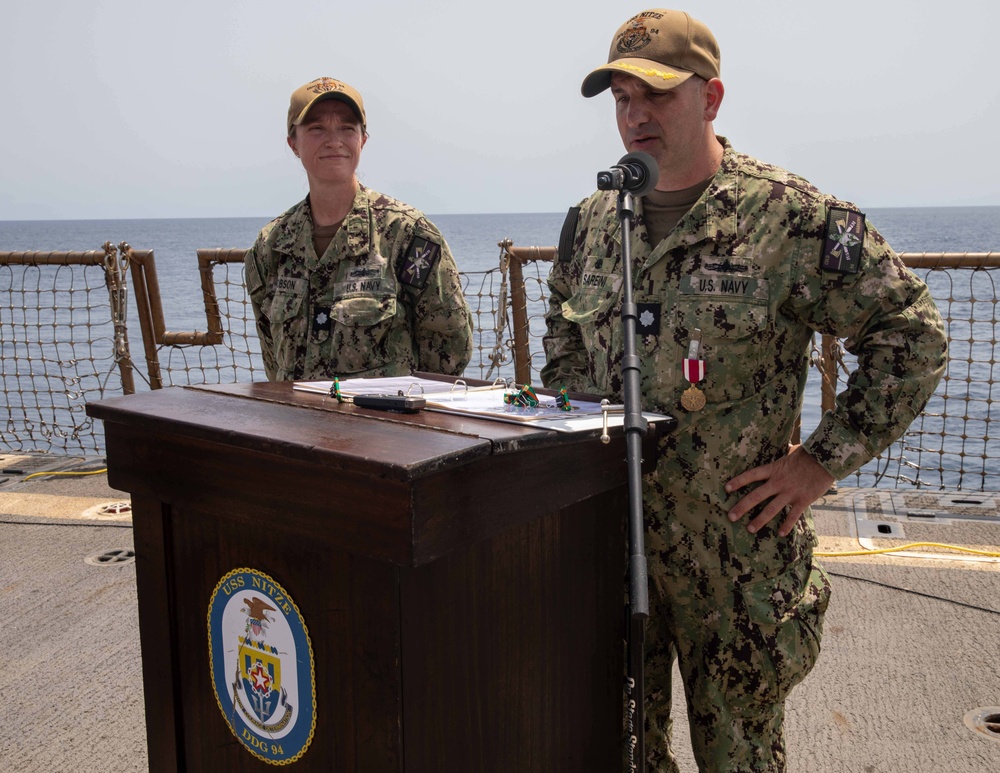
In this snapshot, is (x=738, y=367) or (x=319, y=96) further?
(x=319, y=96)

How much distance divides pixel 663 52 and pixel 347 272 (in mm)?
1452

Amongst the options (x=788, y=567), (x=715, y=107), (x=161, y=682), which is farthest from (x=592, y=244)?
(x=161, y=682)

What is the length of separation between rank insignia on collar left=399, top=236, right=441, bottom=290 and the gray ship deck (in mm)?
1486

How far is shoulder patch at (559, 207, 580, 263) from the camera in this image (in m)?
2.24

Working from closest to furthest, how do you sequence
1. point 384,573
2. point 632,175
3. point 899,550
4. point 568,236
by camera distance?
point 384,573 → point 632,175 → point 568,236 → point 899,550

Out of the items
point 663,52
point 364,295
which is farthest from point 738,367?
point 364,295

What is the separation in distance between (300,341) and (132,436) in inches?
56.8

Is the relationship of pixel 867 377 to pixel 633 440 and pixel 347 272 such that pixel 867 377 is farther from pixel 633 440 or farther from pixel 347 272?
pixel 347 272

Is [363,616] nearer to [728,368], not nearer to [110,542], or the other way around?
[728,368]

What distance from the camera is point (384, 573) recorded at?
1270mm

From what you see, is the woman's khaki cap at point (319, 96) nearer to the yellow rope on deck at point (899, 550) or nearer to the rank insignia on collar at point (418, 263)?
the rank insignia on collar at point (418, 263)

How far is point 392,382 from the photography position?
1.92 m

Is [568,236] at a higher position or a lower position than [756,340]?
higher

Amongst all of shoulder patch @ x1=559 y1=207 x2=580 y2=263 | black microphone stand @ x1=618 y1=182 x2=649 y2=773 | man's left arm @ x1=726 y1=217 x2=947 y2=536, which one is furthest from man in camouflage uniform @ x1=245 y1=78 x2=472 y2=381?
black microphone stand @ x1=618 y1=182 x2=649 y2=773
